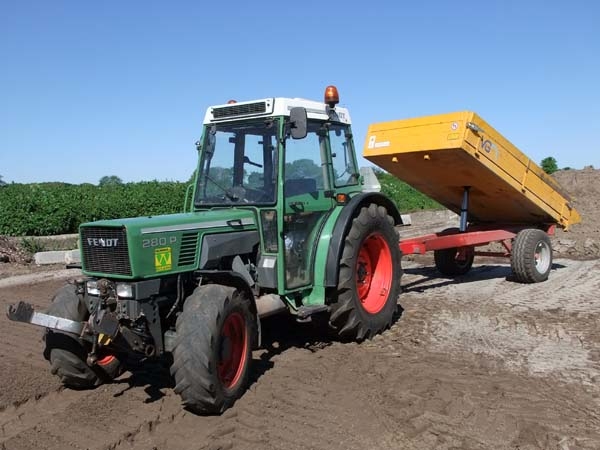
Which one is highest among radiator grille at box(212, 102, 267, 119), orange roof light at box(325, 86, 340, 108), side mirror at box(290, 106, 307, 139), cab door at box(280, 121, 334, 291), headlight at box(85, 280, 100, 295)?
orange roof light at box(325, 86, 340, 108)

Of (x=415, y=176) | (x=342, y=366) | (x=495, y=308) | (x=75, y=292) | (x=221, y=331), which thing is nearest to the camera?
(x=221, y=331)

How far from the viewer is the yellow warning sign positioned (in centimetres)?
453

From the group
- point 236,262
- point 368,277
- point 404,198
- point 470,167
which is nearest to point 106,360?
point 236,262

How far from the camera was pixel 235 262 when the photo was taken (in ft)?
17.0

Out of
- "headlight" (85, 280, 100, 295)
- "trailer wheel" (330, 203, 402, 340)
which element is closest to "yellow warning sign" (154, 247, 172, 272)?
"headlight" (85, 280, 100, 295)

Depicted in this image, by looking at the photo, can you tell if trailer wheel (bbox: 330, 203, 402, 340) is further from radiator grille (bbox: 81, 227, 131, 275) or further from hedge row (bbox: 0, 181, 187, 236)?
hedge row (bbox: 0, 181, 187, 236)

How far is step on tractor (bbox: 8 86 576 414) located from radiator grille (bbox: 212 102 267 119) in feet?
0.04

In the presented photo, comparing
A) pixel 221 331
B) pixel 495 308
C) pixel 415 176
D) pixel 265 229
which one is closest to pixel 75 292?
pixel 221 331

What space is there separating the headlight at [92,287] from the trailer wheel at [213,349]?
716mm

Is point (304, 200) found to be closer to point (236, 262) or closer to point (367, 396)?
point (236, 262)

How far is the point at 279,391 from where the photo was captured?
186 inches

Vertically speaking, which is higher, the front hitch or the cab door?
the cab door

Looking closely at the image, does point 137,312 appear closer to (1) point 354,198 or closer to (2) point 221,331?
(2) point 221,331

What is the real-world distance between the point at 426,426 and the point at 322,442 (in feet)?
2.45
